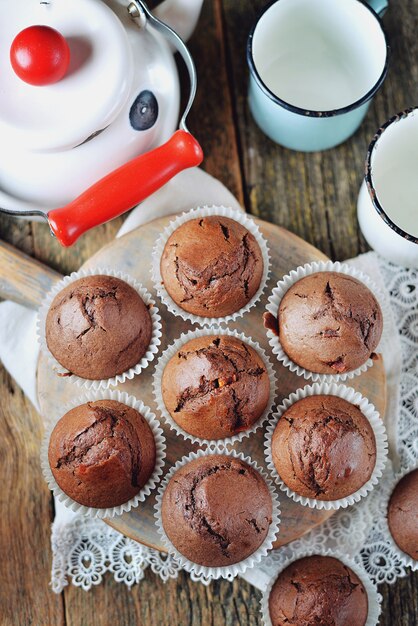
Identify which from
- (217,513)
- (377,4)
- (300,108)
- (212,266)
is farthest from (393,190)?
(217,513)

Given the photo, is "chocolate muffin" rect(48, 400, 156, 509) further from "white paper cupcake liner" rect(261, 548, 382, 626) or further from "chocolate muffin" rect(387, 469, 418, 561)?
"chocolate muffin" rect(387, 469, 418, 561)

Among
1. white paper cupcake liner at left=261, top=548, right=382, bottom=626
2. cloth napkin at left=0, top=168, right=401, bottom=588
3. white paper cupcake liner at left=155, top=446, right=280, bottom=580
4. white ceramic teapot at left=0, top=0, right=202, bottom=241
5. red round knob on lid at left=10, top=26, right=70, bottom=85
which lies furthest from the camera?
cloth napkin at left=0, top=168, right=401, bottom=588

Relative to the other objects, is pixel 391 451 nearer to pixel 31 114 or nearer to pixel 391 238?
pixel 391 238

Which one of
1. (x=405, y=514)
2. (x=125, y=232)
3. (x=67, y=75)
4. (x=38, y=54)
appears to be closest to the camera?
(x=38, y=54)

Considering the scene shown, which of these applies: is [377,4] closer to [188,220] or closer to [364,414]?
[188,220]

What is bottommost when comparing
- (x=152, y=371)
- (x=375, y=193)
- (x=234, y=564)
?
(x=234, y=564)

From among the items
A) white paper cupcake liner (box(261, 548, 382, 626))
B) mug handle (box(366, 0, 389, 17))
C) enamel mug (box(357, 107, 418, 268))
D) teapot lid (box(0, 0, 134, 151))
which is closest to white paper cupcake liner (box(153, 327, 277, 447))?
white paper cupcake liner (box(261, 548, 382, 626))
